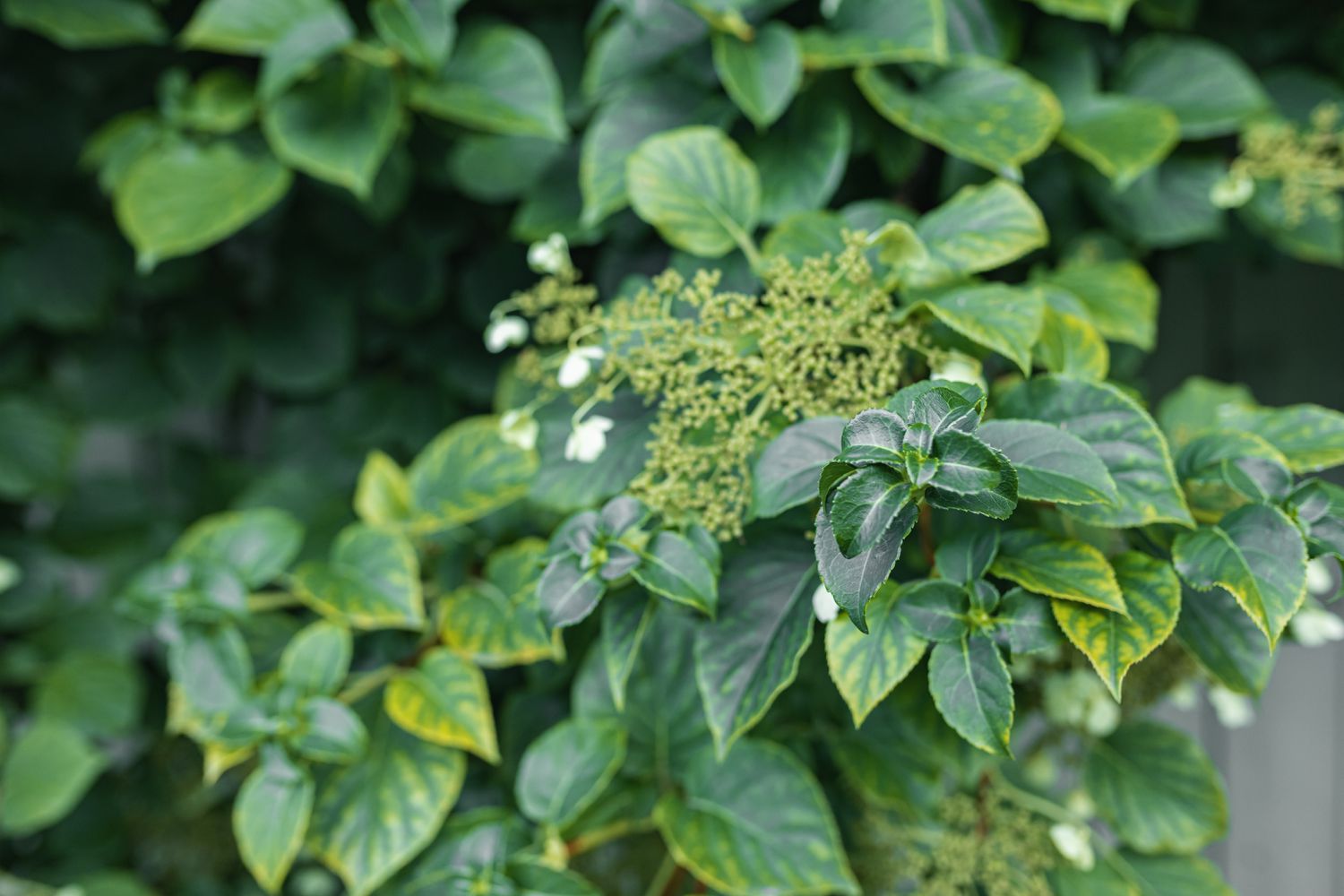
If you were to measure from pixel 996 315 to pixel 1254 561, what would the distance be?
19 centimetres

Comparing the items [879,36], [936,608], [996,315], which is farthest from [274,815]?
[879,36]

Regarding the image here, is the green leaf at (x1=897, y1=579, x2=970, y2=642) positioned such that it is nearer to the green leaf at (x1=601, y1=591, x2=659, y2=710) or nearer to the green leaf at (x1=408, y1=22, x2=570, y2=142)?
the green leaf at (x1=601, y1=591, x2=659, y2=710)

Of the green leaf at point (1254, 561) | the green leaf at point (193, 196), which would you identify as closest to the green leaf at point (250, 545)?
the green leaf at point (193, 196)

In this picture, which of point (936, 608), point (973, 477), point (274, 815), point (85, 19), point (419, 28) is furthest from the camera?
point (85, 19)

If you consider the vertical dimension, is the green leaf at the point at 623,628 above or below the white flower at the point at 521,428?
below

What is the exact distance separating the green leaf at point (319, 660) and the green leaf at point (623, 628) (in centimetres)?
26

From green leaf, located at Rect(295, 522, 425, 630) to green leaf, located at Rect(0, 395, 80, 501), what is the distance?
54 cm

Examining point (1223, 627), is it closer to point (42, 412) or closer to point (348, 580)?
point (348, 580)

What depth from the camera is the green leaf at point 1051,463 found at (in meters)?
0.50

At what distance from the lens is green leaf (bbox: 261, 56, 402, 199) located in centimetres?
86

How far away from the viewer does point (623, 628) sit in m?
0.64

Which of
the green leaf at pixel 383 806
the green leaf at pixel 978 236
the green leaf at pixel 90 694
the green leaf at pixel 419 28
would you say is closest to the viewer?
the green leaf at pixel 978 236

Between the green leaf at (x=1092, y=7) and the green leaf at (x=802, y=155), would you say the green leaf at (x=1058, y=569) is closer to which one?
the green leaf at (x=802, y=155)

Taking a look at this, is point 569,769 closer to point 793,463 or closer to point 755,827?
point 755,827
